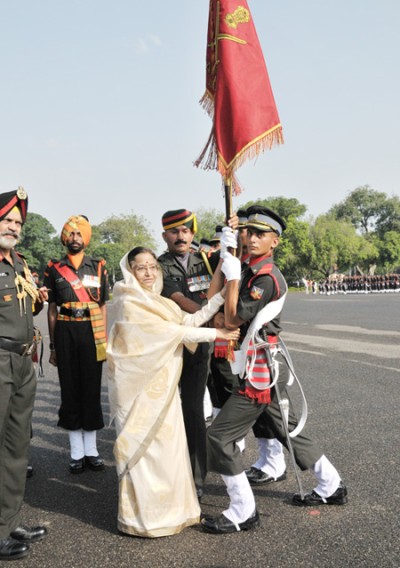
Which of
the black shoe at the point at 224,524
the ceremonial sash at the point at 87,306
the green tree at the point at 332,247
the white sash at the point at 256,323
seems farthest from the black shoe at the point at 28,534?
the green tree at the point at 332,247

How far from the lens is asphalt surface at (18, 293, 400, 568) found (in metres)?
3.33

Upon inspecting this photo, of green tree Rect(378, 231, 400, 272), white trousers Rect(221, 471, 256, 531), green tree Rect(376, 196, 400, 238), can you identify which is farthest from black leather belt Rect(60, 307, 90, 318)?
green tree Rect(376, 196, 400, 238)

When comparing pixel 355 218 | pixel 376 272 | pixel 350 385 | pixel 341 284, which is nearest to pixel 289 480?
pixel 350 385

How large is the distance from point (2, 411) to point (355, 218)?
104 m

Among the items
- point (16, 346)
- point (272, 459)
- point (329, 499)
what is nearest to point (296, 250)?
point (272, 459)

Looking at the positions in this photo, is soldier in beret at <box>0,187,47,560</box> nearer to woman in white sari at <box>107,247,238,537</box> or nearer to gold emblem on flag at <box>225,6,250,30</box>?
woman in white sari at <box>107,247,238,537</box>

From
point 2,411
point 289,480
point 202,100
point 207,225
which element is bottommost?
point 289,480

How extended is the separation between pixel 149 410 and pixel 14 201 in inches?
64.3

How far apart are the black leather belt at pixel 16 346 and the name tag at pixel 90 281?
1.47 metres

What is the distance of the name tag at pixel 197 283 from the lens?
4598 mm

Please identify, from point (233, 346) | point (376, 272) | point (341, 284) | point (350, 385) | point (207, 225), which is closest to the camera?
point (233, 346)

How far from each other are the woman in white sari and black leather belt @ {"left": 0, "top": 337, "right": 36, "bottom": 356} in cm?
54

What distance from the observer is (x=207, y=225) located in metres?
89.2

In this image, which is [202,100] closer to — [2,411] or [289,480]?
Result: [2,411]
